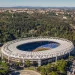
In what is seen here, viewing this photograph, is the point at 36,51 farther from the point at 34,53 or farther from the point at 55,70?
A: the point at 55,70

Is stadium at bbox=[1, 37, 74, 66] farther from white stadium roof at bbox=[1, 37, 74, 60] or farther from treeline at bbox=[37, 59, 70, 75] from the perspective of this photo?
treeline at bbox=[37, 59, 70, 75]

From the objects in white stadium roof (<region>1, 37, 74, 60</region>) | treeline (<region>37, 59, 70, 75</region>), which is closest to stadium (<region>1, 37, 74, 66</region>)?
white stadium roof (<region>1, 37, 74, 60</region>)

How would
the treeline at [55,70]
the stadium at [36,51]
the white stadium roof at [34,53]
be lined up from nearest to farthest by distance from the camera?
the treeline at [55,70], the white stadium roof at [34,53], the stadium at [36,51]

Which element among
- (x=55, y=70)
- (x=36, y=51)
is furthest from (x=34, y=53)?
(x=55, y=70)

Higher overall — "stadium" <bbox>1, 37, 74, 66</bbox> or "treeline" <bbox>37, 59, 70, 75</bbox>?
"stadium" <bbox>1, 37, 74, 66</bbox>

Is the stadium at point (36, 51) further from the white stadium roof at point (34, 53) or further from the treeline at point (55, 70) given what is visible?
the treeline at point (55, 70)

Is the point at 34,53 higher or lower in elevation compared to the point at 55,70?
higher

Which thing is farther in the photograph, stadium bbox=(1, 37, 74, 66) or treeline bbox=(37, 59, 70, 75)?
stadium bbox=(1, 37, 74, 66)

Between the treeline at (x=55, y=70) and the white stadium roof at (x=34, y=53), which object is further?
the white stadium roof at (x=34, y=53)

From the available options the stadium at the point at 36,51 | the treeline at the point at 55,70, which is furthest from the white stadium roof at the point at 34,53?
the treeline at the point at 55,70
